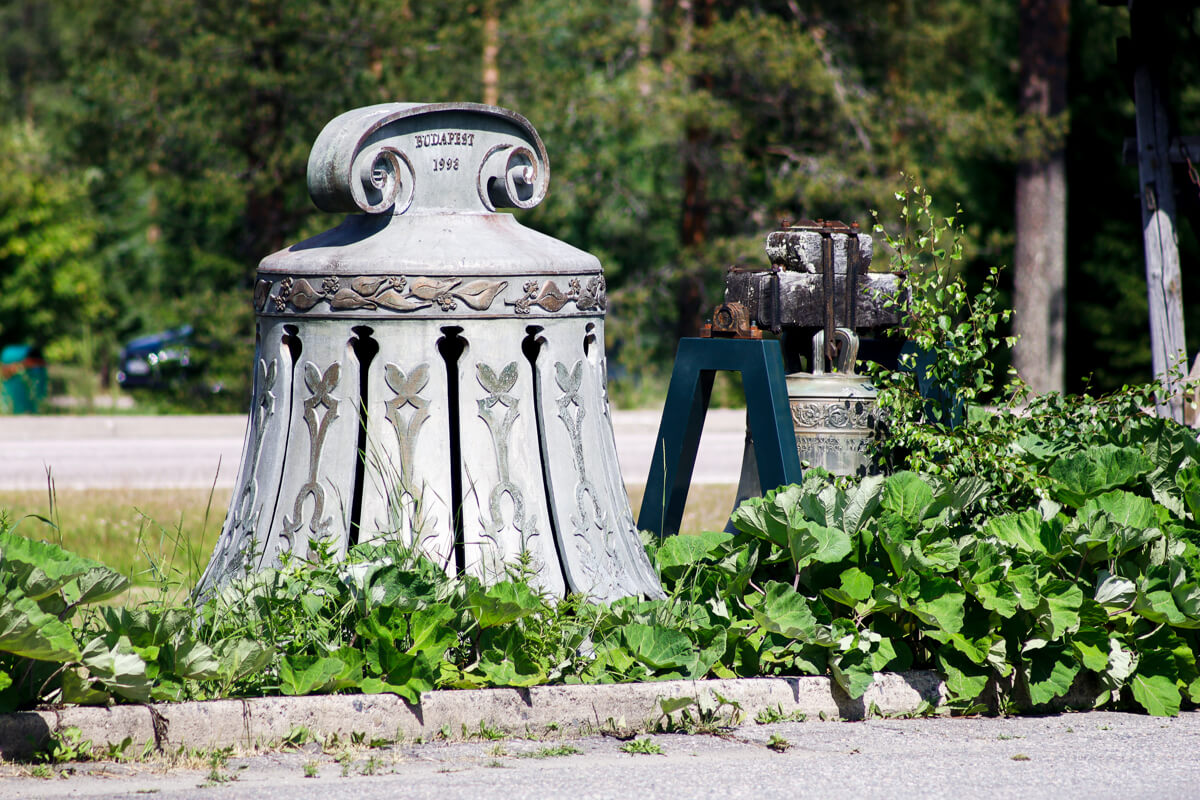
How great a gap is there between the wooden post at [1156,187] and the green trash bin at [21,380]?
41.7ft

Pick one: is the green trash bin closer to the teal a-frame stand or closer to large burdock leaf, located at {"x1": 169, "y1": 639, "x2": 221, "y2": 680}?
the teal a-frame stand

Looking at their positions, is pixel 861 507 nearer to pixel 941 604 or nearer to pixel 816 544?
pixel 816 544

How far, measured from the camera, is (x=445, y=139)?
189 inches

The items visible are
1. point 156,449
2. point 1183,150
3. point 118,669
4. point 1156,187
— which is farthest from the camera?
point 156,449

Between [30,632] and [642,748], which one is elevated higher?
[30,632]

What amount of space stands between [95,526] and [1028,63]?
1264 cm

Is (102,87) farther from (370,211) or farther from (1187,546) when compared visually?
(1187,546)

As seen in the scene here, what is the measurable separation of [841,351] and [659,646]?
209 cm

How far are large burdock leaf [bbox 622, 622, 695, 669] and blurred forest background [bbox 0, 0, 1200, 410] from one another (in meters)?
12.1

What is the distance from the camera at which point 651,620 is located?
4512 millimetres

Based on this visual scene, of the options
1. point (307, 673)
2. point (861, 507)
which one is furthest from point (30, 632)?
point (861, 507)

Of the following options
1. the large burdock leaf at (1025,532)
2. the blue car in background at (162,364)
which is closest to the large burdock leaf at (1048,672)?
the large burdock leaf at (1025,532)

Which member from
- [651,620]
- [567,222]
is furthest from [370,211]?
[567,222]

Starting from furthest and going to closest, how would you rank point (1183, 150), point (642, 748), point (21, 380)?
point (21, 380)
point (1183, 150)
point (642, 748)
